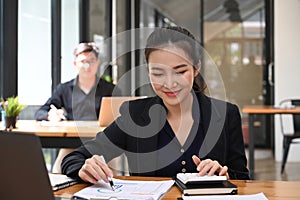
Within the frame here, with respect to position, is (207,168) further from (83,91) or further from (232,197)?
(83,91)

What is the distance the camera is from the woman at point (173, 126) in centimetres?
169

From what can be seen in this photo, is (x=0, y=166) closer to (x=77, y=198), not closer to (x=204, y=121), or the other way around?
(x=77, y=198)

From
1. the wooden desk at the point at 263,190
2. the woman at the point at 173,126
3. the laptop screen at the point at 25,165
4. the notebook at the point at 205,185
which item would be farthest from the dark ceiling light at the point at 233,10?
the laptop screen at the point at 25,165

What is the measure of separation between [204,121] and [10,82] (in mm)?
2479

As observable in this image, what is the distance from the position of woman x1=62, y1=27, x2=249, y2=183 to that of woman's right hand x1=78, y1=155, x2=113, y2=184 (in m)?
0.15

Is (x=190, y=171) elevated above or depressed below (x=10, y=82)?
below

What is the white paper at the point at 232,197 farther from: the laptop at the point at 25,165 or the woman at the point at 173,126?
the laptop at the point at 25,165

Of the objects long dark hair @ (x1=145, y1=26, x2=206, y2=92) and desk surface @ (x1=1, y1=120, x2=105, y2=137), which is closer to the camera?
long dark hair @ (x1=145, y1=26, x2=206, y2=92)

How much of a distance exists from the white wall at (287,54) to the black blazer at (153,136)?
16.5 feet

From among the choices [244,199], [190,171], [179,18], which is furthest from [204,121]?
[179,18]

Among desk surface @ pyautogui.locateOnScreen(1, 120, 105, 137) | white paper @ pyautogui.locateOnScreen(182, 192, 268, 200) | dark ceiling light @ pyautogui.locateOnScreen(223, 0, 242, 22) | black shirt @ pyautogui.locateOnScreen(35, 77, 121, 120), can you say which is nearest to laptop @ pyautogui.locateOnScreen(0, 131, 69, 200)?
white paper @ pyautogui.locateOnScreen(182, 192, 268, 200)

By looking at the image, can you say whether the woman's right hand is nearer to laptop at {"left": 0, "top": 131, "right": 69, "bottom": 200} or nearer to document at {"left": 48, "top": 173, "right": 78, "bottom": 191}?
document at {"left": 48, "top": 173, "right": 78, "bottom": 191}

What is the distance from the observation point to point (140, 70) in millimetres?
1732

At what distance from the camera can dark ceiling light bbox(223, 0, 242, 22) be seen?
8.05m
